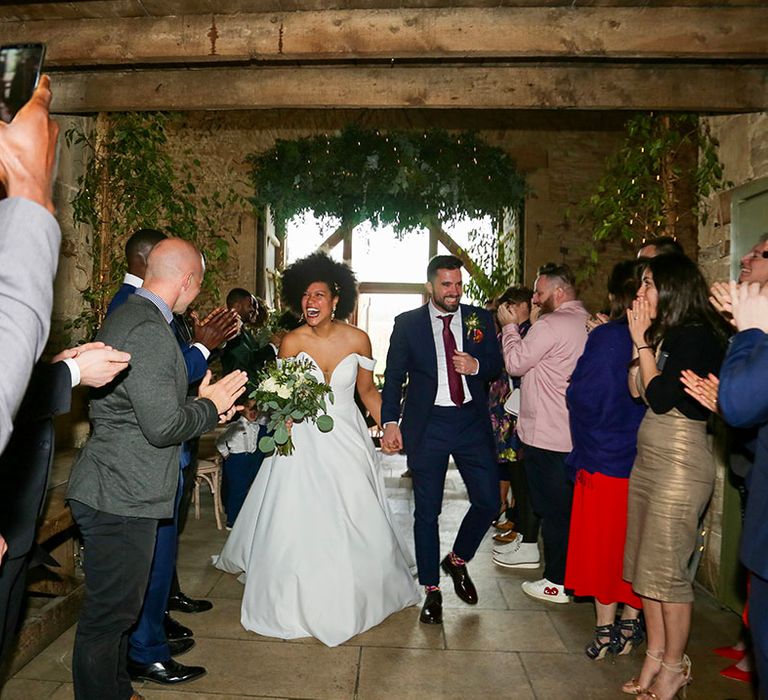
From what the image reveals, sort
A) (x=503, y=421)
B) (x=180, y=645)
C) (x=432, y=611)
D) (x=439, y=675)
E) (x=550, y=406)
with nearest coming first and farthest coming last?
(x=439, y=675) → (x=180, y=645) → (x=432, y=611) → (x=550, y=406) → (x=503, y=421)

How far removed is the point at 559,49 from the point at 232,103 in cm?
198

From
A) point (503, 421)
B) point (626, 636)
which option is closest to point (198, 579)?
point (503, 421)

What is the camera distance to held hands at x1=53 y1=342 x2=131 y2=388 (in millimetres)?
1823

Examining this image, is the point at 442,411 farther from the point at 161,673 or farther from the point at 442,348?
the point at 161,673

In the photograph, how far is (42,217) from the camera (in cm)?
106

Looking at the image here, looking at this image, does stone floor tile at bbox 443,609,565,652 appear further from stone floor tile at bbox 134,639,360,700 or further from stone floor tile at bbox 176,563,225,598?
stone floor tile at bbox 176,563,225,598

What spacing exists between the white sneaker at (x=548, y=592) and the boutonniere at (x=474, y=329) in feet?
5.06

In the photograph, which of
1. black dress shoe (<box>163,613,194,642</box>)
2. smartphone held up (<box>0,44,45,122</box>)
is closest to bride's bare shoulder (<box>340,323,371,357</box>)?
black dress shoe (<box>163,613,194,642</box>)

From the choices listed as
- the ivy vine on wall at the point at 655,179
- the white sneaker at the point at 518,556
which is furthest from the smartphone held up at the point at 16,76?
the white sneaker at the point at 518,556

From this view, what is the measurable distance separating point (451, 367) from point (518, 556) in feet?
5.55

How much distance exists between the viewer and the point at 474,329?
401 cm

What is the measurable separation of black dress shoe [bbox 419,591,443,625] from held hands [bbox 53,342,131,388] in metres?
2.48

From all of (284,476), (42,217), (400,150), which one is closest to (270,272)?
(400,150)

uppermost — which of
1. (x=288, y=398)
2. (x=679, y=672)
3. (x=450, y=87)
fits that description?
(x=450, y=87)
